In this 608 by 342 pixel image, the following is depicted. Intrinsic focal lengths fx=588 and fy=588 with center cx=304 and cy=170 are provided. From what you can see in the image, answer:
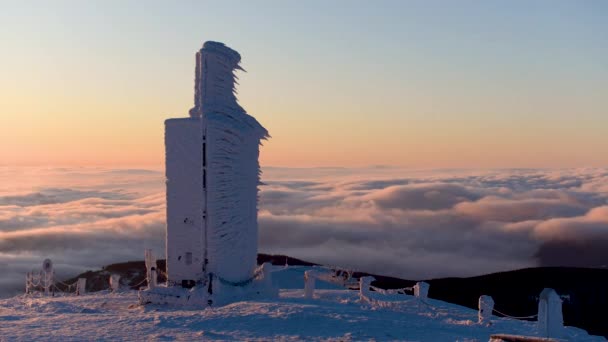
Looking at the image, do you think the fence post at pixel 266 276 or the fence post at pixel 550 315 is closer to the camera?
→ the fence post at pixel 550 315

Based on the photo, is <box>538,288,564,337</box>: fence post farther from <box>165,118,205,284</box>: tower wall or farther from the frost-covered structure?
<box>165,118,205,284</box>: tower wall

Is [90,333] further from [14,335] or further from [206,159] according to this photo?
[206,159]

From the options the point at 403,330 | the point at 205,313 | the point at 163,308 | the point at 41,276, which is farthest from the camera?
the point at 41,276

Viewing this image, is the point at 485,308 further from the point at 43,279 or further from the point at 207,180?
the point at 43,279

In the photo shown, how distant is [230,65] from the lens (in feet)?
80.6

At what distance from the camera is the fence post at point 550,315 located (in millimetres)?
16562

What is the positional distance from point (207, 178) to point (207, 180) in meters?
0.08

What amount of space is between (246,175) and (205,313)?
25.6 feet

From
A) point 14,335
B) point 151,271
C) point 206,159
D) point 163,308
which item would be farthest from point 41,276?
point 14,335

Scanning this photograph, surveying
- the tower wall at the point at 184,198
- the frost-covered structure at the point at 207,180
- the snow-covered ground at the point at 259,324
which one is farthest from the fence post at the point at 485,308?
the tower wall at the point at 184,198

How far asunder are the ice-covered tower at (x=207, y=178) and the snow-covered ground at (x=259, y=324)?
3.52m

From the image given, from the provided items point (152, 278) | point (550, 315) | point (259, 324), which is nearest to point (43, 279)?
point (152, 278)

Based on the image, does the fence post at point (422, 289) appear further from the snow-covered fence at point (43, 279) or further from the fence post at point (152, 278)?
the snow-covered fence at point (43, 279)

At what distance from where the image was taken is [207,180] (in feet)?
77.4
